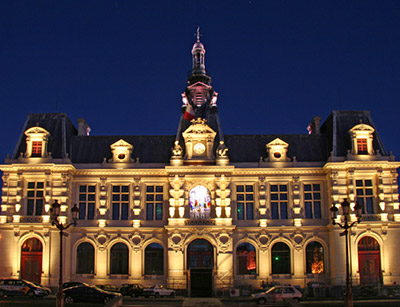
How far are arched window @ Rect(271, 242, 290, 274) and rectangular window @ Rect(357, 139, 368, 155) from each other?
10.9 m

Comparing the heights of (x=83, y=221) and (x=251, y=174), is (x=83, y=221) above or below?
below

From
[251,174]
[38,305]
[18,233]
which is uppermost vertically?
[251,174]

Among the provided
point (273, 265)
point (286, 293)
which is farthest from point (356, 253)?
point (286, 293)

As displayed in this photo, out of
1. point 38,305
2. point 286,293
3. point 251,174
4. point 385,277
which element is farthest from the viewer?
point 251,174

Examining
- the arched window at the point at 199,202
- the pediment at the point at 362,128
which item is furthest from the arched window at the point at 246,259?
the pediment at the point at 362,128

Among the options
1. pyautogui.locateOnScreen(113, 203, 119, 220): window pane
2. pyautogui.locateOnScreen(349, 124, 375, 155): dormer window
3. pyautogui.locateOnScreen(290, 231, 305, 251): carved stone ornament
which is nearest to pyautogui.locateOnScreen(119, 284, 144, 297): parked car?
pyautogui.locateOnScreen(113, 203, 119, 220): window pane

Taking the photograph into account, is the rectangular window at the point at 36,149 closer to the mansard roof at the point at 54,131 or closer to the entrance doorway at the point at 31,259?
the mansard roof at the point at 54,131

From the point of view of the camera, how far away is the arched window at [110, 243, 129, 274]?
51.1m

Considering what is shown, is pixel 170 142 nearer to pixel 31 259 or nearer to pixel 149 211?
pixel 149 211

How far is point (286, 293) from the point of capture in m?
40.8

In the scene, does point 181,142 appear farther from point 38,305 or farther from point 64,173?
point 38,305

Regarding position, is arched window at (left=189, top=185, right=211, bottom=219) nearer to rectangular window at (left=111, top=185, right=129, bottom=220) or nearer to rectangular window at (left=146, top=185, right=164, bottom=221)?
rectangular window at (left=146, top=185, right=164, bottom=221)

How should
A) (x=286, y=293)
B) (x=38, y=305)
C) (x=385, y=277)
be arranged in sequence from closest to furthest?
(x=38, y=305)
(x=286, y=293)
(x=385, y=277)

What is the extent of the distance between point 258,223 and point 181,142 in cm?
1049
